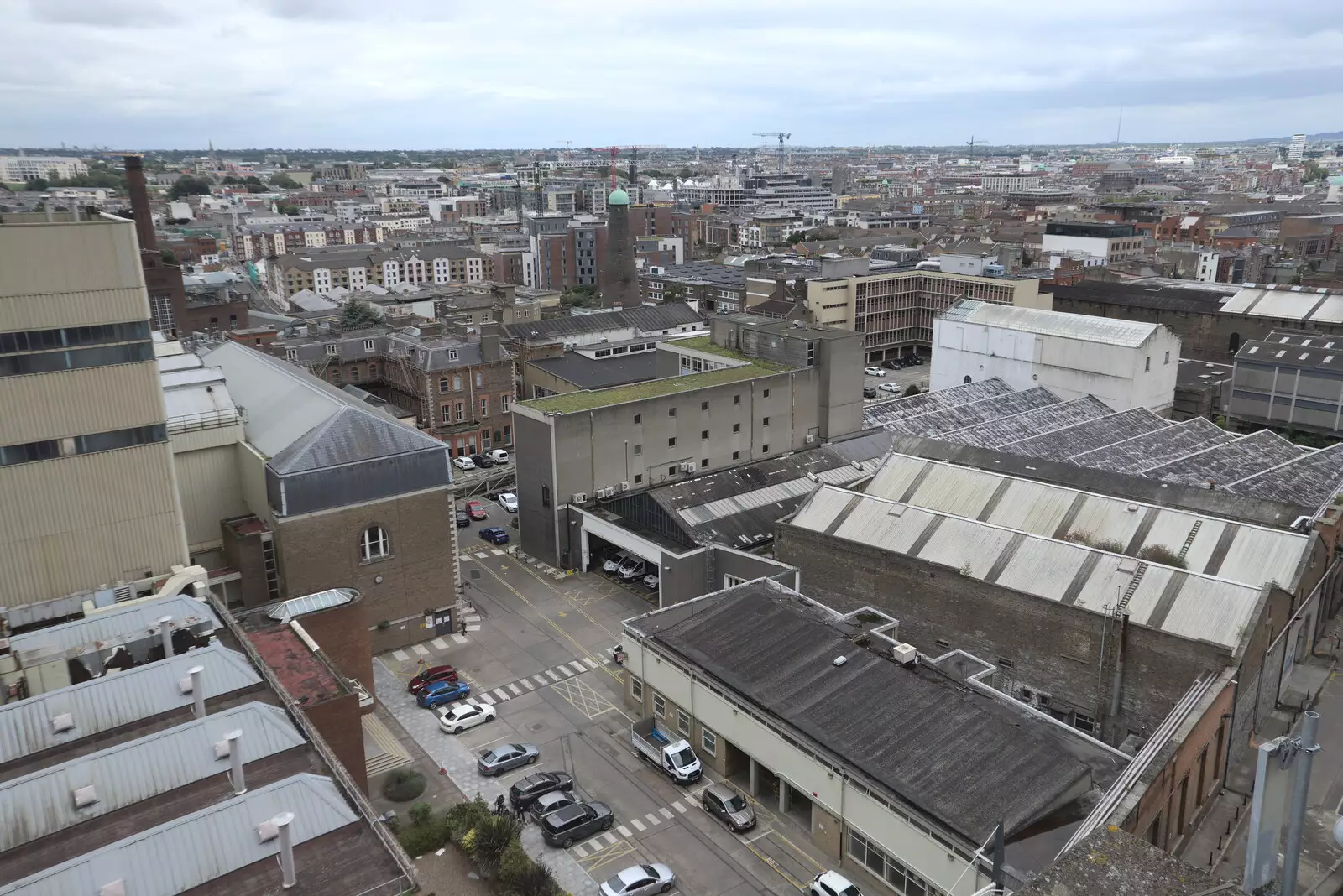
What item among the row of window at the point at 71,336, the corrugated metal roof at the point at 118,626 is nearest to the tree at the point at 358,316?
the row of window at the point at 71,336

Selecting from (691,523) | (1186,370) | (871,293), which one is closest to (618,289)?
(871,293)

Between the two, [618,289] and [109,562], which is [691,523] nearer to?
[109,562]

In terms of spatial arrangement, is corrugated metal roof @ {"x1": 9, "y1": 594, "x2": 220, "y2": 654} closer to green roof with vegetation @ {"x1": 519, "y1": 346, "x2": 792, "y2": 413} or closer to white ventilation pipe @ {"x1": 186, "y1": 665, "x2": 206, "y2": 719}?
white ventilation pipe @ {"x1": 186, "y1": 665, "x2": 206, "y2": 719}

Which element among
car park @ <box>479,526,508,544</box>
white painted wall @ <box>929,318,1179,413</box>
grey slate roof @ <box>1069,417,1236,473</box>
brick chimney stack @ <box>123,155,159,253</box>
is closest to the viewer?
grey slate roof @ <box>1069,417,1236,473</box>

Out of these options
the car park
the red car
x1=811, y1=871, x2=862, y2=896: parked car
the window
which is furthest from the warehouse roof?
the car park

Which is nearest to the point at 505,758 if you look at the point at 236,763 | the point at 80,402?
the point at 236,763

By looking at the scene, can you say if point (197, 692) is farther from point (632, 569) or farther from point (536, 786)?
point (632, 569)
